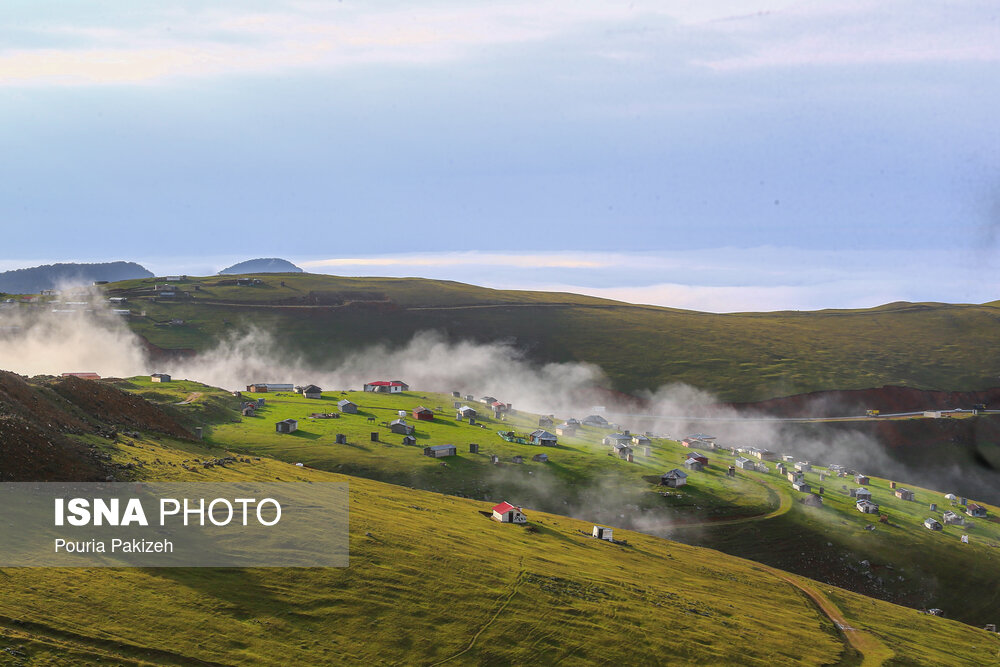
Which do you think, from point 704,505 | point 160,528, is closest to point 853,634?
point 704,505

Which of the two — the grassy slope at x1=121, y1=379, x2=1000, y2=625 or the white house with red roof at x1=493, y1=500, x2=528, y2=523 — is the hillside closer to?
the white house with red roof at x1=493, y1=500, x2=528, y2=523

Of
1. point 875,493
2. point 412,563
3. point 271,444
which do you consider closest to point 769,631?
point 412,563

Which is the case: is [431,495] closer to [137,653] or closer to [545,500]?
[545,500]

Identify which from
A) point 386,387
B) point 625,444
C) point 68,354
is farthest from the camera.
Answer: point 68,354

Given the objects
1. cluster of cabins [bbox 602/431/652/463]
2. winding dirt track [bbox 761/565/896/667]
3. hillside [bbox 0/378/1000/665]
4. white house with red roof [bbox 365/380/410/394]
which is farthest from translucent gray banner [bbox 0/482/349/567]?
white house with red roof [bbox 365/380/410/394]

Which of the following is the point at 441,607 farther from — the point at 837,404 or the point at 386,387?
the point at 837,404

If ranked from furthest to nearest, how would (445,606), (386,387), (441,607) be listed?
(386,387) < (445,606) < (441,607)

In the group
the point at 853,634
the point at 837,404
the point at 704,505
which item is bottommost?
the point at 853,634
